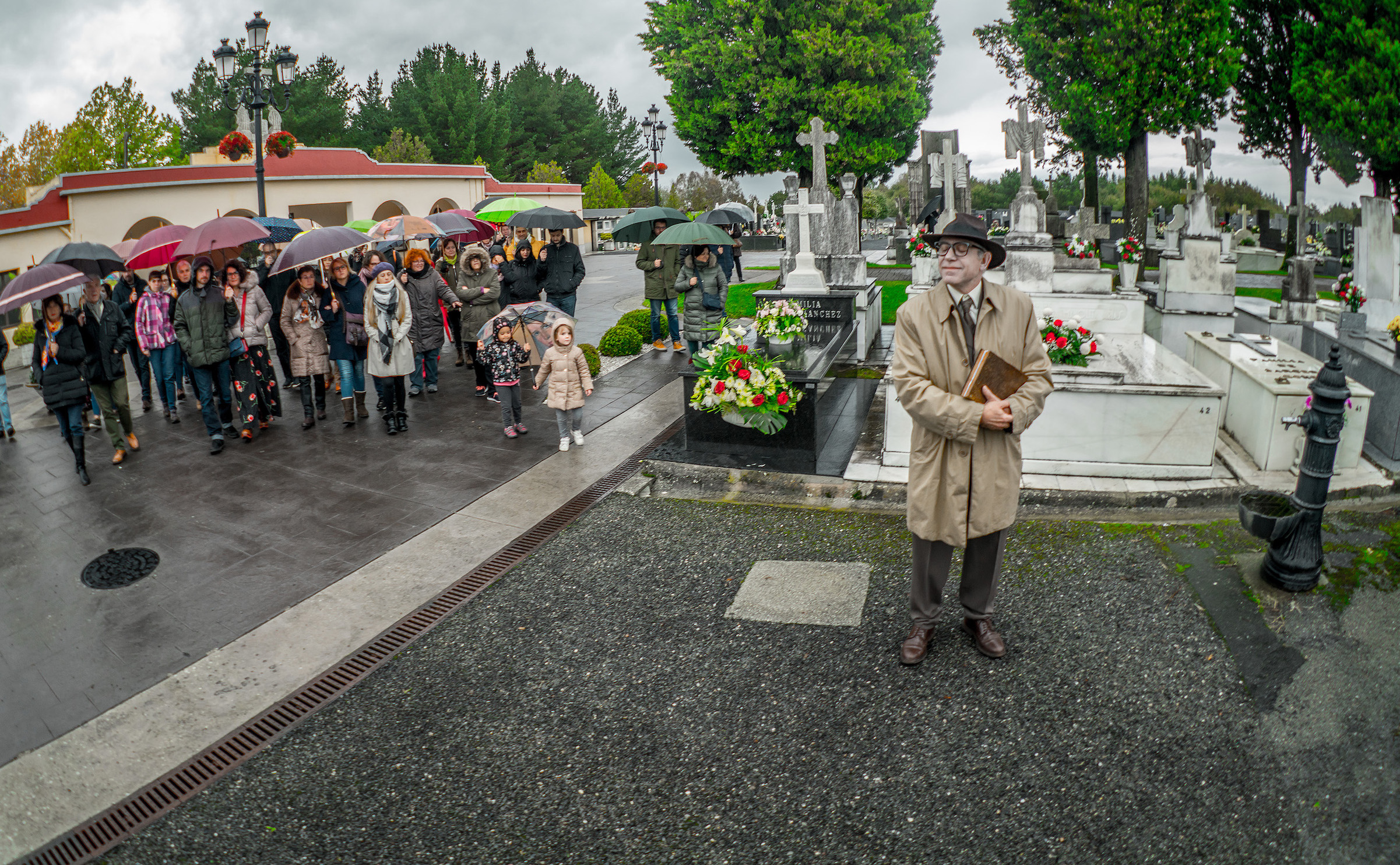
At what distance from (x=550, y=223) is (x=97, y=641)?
8.67m

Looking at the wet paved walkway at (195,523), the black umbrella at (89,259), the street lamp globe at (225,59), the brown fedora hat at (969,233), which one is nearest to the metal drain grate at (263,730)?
the wet paved walkway at (195,523)

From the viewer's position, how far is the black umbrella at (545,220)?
504 inches

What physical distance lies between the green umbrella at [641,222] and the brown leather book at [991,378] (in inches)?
398

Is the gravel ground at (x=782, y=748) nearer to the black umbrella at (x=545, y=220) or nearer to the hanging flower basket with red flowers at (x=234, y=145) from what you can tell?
the black umbrella at (x=545, y=220)

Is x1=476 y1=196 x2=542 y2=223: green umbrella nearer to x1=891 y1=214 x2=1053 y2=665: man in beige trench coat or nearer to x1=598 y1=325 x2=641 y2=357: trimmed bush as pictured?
x1=598 y1=325 x2=641 y2=357: trimmed bush

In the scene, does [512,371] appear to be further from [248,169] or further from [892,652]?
[248,169]

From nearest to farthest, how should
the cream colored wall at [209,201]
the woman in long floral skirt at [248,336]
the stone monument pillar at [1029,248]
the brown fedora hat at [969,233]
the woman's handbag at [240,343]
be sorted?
the brown fedora hat at [969,233]
the woman's handbag at [240,343]
the woman in long floral skirt at [248,336]
the stone monument pillar at [1029,248]
the cream colored wall at [209,201]

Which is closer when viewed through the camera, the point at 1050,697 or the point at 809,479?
the point at 1050,697

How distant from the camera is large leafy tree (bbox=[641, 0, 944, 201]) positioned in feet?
108

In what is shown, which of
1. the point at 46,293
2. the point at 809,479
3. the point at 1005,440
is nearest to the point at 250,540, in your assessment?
the point at 46,293

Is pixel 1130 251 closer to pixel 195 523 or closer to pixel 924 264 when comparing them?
pixel 924 264

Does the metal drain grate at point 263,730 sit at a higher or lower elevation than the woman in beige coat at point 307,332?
lower

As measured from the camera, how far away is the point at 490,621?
559 cm

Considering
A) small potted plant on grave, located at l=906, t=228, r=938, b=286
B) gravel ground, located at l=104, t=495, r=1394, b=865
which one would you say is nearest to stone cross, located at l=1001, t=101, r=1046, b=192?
small potted plant on grave, located at l=906, t=228, r=938, b=286
